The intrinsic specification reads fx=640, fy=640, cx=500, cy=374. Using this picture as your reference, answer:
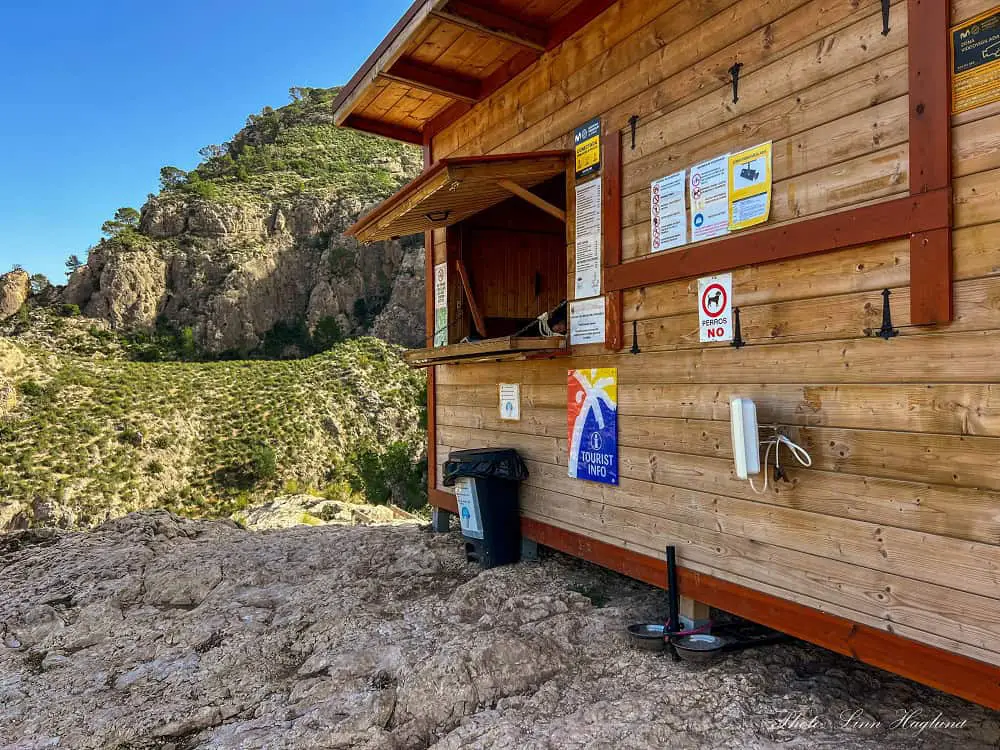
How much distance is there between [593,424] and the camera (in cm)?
449

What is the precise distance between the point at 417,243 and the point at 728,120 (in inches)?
1614

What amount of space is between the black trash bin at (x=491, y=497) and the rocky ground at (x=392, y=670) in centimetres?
21

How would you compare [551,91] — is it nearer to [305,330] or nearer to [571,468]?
[571,468]

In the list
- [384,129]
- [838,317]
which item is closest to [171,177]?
[384,129]

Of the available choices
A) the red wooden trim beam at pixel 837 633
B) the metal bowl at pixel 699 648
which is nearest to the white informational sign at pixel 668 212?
the red wooden trim beam at pixel 837 633

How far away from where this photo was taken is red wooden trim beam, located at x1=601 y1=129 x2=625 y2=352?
4.27 metres

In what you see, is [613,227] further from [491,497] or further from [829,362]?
[491,497]

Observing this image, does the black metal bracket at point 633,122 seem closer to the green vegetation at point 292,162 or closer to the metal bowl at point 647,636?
the metal bowl at point 647,636

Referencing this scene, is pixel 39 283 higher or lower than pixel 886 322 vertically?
higher

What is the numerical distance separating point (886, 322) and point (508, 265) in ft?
14.5

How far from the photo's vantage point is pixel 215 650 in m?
4.19

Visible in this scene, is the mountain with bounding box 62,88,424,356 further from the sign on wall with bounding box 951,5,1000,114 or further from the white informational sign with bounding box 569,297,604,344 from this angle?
the sign on wall with bounding box 951,5,1000,114

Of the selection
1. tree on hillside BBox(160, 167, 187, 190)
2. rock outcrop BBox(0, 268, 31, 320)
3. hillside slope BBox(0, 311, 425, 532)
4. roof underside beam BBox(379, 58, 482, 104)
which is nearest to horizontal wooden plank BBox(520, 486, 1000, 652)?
roof underside beam BBox(379, 58, 482, 104)

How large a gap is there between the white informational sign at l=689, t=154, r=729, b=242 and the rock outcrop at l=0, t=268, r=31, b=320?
38.1m
